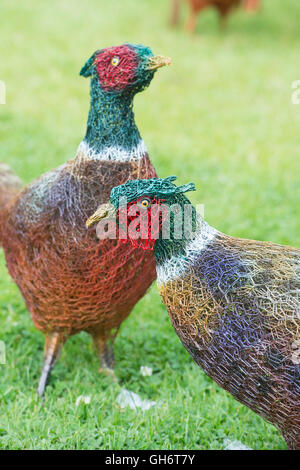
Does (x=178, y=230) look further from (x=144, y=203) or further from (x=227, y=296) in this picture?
(x=227, y=296)

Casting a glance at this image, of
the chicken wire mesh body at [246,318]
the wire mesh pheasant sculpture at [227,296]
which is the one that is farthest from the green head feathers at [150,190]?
the chicken wire mesh body at [246,318]

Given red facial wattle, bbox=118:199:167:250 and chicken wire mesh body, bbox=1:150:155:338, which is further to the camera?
chicken wire mesh body, bbox=1:150:155:338

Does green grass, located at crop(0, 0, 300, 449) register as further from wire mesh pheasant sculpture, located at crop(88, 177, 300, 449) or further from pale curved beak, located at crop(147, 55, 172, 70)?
pale curved beak, located at crop(147, 55, 172, 70)

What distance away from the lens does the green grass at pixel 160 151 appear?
296cm

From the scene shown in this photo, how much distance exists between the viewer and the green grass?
296cm

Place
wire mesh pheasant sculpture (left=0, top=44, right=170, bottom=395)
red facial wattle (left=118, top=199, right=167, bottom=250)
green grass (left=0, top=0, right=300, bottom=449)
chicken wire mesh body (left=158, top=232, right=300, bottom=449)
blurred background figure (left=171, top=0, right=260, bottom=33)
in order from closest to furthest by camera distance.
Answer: chicken wire mesh body (left=158, top=232, right=300, bottom=449)
red facial wattle (left=118, top=199, right=167, bottom=250)
wire mesh pheasant sculpture (left=0, top=44, right=170, bottom=395)
green grass (left=0, top=0, right=300, bottom=449)
blurred background figure (left=171, top=0, right=260, bottom=33)

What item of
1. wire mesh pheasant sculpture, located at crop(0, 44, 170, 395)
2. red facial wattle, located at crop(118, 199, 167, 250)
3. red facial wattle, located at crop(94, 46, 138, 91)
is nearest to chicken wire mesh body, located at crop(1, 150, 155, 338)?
wire mesh pheasant sculpture, located at crop(0, 44, 170, 395)

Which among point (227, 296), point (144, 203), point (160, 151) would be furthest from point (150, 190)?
point (160, 151)

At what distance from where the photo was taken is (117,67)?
2639 mm

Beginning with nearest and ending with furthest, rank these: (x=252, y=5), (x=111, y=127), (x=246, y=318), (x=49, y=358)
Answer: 1. (x=246, y=318)
2. (x=111, y=127)
3. (x=49, y=358)
4. (x=252, y=5)

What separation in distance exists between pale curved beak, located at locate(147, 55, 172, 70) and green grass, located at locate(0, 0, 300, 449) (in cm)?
174

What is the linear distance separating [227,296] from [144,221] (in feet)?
1.42

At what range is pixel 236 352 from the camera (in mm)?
2168

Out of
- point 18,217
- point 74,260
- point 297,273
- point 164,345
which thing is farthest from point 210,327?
point 164,345
